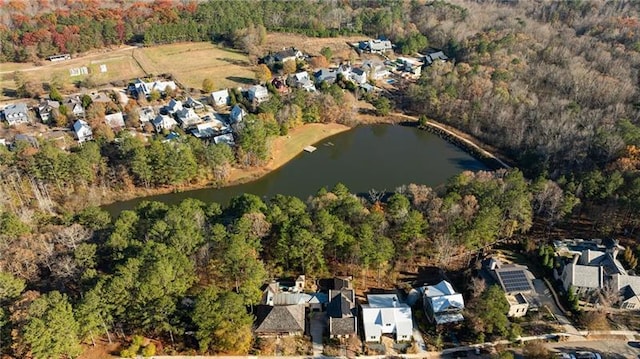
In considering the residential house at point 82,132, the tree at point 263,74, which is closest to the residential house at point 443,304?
the residential house at point 82,132

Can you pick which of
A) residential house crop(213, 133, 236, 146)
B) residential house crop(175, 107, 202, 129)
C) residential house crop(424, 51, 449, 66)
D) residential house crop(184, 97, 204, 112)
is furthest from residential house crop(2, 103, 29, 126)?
residential house crop(424, 51, 449, 66)

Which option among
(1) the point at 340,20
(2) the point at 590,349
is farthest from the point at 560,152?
(1) the point at 340,20

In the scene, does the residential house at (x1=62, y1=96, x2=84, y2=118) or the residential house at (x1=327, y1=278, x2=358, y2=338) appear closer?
the residential house at (x1=327, y1=278, x2=358, y2=338)

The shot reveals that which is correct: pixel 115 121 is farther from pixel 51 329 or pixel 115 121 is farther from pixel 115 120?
pixel 51 329

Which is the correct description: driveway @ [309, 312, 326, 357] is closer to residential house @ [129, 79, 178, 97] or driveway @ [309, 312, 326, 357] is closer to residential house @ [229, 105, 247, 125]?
residential house @ [229, 105, 247, 125]

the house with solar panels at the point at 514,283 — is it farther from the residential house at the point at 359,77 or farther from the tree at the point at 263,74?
the tree at the point at 263,74

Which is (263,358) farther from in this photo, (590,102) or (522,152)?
(590,102)
